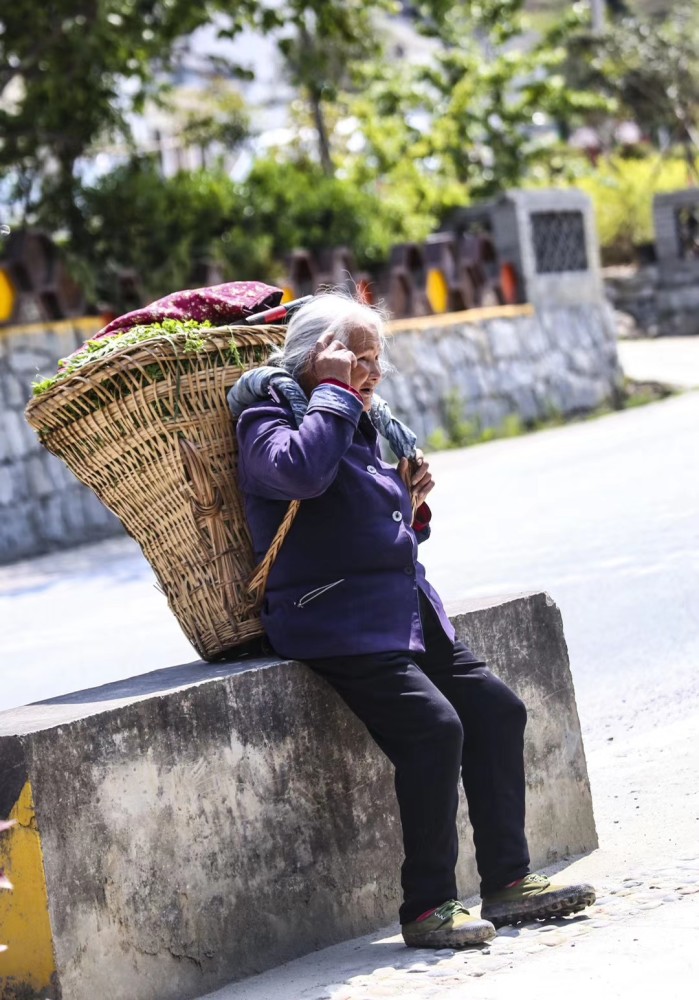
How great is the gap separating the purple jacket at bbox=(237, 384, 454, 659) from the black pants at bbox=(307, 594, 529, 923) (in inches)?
2.7

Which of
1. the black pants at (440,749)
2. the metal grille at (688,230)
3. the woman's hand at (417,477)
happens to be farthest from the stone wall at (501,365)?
the black pants at (440,749)

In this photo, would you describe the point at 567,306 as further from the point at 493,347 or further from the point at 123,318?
the point at 123,318

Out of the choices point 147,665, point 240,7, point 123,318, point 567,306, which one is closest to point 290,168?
point 240,7

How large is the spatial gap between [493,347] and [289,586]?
14.7 meters

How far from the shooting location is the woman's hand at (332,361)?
12.1 feet

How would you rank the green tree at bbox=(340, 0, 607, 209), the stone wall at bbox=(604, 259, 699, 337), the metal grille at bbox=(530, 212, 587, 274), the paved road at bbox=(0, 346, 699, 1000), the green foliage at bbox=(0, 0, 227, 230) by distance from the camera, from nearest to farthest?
the paved road at bbox=(0, 346, 699, 1000) → the green foliage at bbox=(0, 0, 227, 230) → the metal grille at bbox=(530, 212, 587, 274) → the green tree at bbox=(340, 0, 607, 209) → the stone wall at bbox=(604, 259, 699, 337)

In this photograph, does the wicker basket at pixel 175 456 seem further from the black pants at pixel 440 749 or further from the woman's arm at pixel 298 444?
the black pants at pixel 440 749

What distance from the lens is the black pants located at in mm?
3588

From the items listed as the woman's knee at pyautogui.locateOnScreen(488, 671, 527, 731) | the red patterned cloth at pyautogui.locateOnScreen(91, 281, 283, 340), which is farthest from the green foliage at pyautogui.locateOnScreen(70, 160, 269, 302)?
the woman's knee at pyautogui.locateOnScreen(488, 671, 527, 731)

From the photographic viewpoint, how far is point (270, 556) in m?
3.70

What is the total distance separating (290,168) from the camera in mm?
17703

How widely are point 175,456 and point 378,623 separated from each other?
60cm

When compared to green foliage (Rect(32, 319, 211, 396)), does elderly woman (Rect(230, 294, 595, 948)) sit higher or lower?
lower

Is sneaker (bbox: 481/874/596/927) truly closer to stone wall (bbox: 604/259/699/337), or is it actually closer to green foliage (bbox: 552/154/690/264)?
stone wall (bbox: 604/259/699/337)
